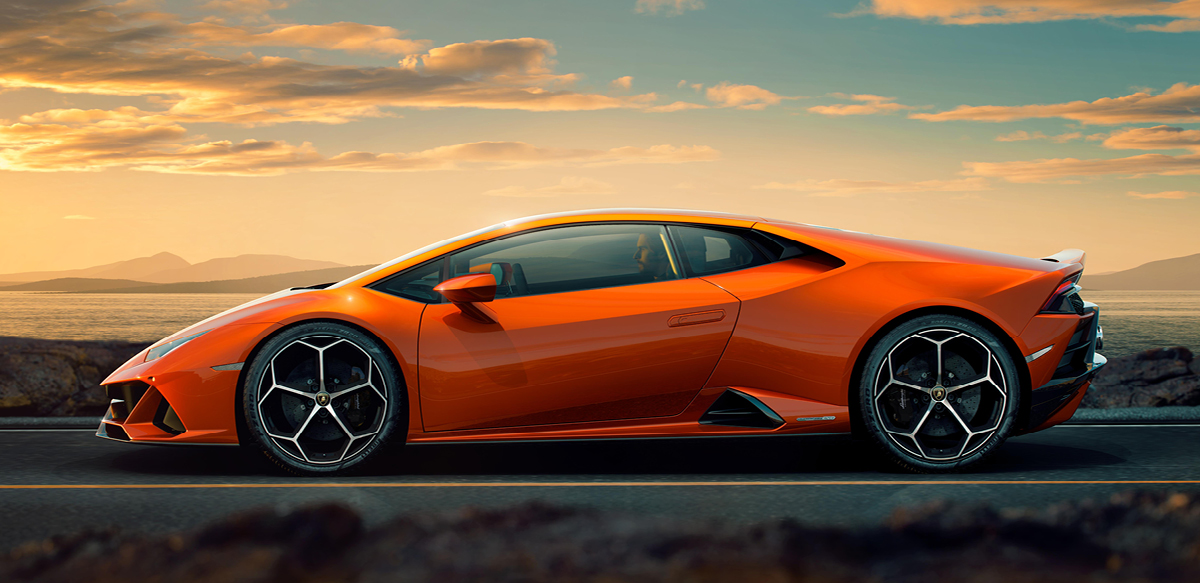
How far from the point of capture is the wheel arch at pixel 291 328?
4.51 metres

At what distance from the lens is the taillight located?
4664mm

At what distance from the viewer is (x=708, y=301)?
453 cm

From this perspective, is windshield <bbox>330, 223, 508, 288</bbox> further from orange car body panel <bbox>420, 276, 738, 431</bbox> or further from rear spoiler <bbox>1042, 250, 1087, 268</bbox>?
rear spoiler <bbox>1042, 250, 1087, 268</bbox>

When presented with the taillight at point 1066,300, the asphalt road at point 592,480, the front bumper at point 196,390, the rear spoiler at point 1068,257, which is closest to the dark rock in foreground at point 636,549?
the asphalt road at point 592,480

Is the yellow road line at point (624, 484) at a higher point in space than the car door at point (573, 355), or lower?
lower

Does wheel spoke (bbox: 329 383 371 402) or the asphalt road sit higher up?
wheel spoke (bbox: 329 383 371 402)

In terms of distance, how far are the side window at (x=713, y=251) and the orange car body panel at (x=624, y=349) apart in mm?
96

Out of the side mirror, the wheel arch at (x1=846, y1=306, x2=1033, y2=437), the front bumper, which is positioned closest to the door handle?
the wheel arch at (x1=846, y1=306, x2=1033, y2=437)

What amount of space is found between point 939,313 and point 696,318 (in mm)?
1236

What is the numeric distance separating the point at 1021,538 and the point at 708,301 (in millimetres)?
1978

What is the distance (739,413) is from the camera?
4520mm

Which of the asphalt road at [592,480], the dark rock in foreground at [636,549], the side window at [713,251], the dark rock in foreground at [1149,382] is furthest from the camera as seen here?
the dark rock in foreground at [1149,382]

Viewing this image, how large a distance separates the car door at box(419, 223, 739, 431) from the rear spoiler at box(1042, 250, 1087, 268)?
1.99m

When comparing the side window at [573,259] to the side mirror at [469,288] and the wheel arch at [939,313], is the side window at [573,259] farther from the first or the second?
the wheel arch at [939,313]
